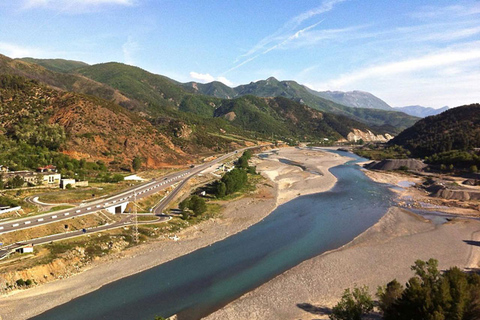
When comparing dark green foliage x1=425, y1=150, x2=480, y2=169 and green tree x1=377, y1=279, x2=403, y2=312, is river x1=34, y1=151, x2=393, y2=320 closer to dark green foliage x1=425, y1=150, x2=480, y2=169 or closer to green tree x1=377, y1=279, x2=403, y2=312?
green tree x1=377, y1=279, x2=403, y2=312

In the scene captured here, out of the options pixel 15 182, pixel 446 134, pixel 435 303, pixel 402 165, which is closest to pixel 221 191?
pixel 15 182

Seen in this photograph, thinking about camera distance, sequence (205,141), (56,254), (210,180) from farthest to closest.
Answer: (205,141)
(210,180)
(56,254)

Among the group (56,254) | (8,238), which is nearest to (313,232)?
(56,254)

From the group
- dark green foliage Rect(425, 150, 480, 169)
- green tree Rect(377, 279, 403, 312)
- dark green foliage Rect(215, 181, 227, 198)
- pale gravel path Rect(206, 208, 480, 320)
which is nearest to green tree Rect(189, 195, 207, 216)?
dark green foliage Rect(215, 181, 227, 198)

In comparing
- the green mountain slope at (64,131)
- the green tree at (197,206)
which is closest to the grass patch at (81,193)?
the green mountain slope at (64,131)

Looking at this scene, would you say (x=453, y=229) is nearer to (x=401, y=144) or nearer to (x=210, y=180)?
(x=210, y=180)

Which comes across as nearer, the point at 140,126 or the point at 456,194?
the point at 456,194
